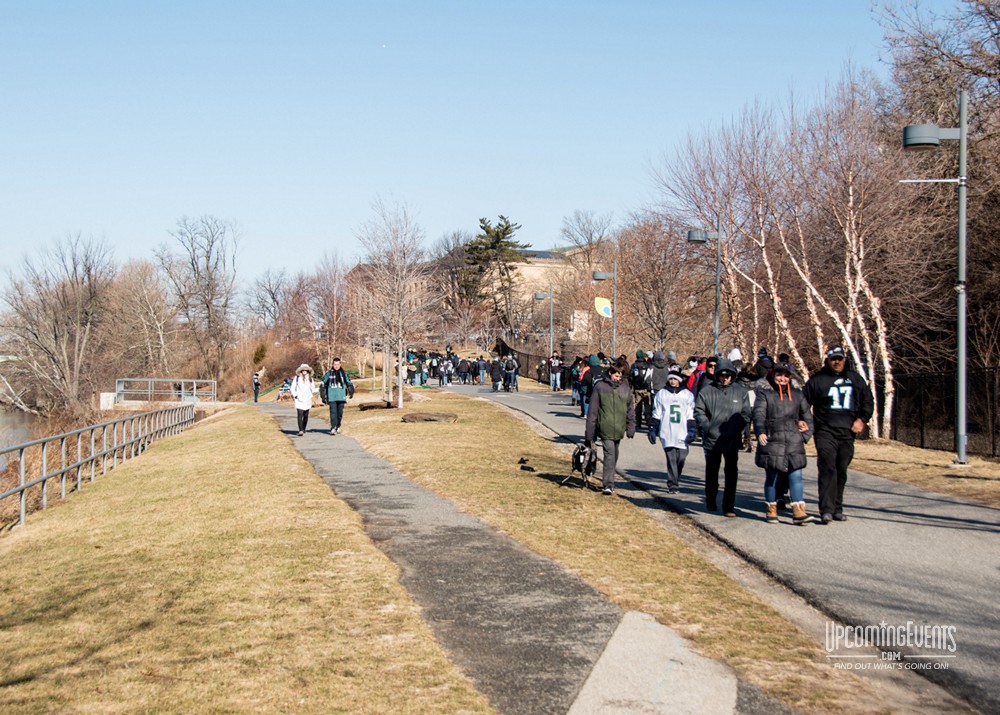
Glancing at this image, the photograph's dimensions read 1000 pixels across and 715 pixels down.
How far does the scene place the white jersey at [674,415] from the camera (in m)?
13.9

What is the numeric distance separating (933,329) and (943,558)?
63.4 ft

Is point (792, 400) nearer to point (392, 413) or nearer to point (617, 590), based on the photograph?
point (617, 590)

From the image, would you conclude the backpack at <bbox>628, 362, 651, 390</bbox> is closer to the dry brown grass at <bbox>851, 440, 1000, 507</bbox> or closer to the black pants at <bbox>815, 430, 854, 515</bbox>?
the dry brown grass at <bbox>851, 440, 1000, 507</bbox>

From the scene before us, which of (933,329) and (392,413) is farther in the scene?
(392,413)

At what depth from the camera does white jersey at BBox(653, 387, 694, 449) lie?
13883mm

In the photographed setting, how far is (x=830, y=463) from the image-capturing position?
10906 millimetres

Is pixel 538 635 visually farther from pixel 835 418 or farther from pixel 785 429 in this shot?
pixel 835 418

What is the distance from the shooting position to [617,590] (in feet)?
26.3

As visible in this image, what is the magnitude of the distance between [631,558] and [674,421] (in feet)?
15.6

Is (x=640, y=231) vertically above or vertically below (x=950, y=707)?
above

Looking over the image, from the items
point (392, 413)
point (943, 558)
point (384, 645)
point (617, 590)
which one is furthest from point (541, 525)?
point (392, 413)

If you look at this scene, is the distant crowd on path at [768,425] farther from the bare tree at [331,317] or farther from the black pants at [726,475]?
the bare tree at [331,317]

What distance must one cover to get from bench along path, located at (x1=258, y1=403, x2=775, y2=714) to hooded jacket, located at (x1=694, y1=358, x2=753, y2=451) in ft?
10.1

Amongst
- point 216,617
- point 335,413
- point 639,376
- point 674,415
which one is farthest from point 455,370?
point 216,617
